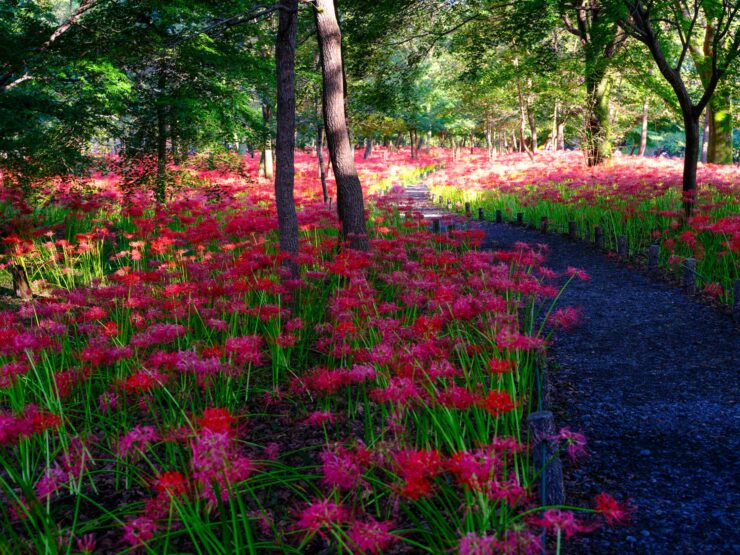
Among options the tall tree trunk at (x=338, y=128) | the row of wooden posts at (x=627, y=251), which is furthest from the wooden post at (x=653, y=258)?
the tall tree trunk at (x=338, y=128)

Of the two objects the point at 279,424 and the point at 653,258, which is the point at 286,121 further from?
the point at 653,258

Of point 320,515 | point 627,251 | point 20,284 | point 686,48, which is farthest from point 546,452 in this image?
point 686,48

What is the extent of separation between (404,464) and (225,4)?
11132 mm

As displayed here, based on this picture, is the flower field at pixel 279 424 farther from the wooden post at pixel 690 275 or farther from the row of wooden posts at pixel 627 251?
the wooden post at pixel 690 275

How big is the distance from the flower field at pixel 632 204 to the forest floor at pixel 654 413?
868 mm

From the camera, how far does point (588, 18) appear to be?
1802 centimetres

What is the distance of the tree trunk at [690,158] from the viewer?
31.3 ft

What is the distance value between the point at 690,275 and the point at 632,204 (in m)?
3.63

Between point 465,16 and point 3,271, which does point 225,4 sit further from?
point 465,16

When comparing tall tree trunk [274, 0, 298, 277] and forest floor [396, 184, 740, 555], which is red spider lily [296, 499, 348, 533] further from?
tall tree trunk [274, 0, 298, 277]

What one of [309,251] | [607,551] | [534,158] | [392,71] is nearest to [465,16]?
[392,71]

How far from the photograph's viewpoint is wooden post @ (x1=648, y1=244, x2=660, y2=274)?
8477 millimetres

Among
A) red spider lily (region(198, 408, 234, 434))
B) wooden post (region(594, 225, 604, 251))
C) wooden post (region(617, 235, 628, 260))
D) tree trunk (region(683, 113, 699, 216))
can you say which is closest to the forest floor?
wooden post (region(617, 235, 628, 260))

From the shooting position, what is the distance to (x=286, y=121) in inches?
247
